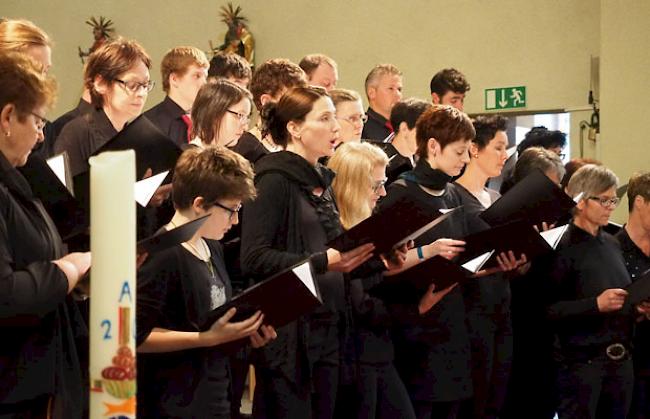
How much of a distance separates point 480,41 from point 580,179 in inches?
168

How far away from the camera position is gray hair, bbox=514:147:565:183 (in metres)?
4.98

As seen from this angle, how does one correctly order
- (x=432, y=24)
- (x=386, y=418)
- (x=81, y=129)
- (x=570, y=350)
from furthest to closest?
1. (x=432, y=24)
2. (x=570, y=350)
3. (x=386, y=418)
4. (x=81, y=129)

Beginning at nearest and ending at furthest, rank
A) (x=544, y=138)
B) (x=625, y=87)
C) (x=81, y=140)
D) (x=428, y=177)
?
(x=81, y=140), (x=428, y=177), (x=544, y=138), (x=625, y=87)

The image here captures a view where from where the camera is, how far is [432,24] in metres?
9.14

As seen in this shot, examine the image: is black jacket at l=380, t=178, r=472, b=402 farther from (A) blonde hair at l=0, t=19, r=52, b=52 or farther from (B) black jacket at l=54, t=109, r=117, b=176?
(A) blonde hair at l=0, t=19, r=52, b=52

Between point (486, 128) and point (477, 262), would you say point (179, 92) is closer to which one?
point (486, 128)

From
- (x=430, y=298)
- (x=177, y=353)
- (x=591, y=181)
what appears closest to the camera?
(x=177, y=353)

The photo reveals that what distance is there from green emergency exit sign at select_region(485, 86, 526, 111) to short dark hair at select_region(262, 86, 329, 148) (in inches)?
207

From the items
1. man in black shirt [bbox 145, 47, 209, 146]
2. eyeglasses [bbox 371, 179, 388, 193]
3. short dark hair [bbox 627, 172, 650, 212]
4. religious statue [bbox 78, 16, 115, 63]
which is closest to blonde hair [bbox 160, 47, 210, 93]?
man in black shirt [bbox 145, 47, 209, 146]

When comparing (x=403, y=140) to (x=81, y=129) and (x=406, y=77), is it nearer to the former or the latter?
(x=81, y=129)

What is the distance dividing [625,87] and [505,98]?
3.92ft

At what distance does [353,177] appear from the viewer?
384cm

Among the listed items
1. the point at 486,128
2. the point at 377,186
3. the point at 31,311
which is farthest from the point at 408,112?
the point at 31,311

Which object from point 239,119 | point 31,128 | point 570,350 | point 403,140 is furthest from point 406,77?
point 31,128
